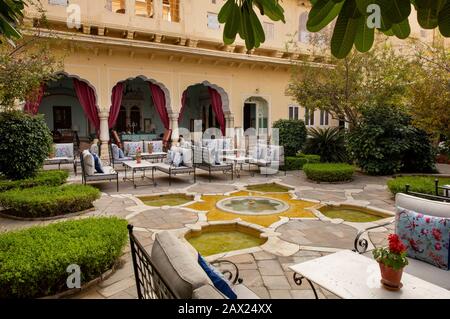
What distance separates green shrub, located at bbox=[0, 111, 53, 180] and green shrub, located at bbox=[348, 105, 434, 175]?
9.42 meters

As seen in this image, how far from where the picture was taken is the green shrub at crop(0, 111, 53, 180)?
713cm

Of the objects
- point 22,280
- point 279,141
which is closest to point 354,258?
point 22,280

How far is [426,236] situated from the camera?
3.03m

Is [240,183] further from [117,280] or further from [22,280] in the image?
[22,280]

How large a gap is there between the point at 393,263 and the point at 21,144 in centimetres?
780

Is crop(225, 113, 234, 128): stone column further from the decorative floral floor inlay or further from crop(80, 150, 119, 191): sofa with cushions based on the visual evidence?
crop(80, 150, 119, 191): sofa with cushions

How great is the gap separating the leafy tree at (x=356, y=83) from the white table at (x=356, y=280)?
8.25 metres

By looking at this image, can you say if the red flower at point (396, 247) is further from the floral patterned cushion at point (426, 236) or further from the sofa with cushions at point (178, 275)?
the sofa with cushions at point (178, 275)

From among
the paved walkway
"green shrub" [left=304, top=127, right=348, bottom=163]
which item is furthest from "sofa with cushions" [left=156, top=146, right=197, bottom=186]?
"green shrub" [left=304, top=127, right=348, bottom=163]

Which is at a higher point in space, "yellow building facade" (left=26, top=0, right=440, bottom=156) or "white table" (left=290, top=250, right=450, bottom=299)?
"yellow building facade" (left=26, top=0, right=440, bottom=156)

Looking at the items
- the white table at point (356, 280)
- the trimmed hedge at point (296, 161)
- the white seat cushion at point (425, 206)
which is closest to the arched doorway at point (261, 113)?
the trimmed hedge at point (296, 161)

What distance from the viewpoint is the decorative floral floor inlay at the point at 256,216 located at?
19.4 feet
